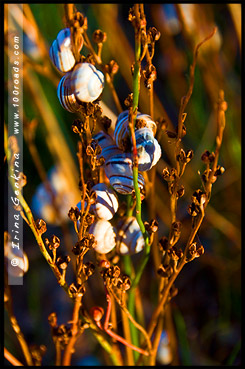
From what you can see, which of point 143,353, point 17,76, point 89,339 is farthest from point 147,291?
point 17,76

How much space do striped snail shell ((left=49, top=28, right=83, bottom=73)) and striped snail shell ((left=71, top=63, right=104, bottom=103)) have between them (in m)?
0.01

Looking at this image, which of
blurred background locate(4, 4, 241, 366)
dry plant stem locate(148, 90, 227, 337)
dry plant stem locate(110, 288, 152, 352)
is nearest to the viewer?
dry plant stem locate(148, 90, 227, 337)

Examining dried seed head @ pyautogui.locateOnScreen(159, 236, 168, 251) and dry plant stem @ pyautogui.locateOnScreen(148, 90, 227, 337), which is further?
dried seed head @ pyautogui.locateOnScreen(159, 236, 168, 251)

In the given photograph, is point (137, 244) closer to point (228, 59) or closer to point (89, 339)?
point (89, 339)

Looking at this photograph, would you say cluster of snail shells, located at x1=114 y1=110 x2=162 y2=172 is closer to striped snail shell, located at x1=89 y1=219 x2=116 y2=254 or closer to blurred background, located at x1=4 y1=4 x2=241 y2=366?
striped snail shell, located at x1=89 y1=219 x2=116 y2=254

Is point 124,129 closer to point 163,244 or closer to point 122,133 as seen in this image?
point 122,133

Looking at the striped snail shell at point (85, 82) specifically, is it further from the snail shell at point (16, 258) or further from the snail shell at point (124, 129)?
the snail shell at point (16, 258)

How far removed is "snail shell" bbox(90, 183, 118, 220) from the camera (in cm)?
47

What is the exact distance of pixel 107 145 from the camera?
500 millimetres

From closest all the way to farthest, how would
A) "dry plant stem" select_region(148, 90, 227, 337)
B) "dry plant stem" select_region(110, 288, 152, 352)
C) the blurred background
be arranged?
"dry plant stem" select_region(148, 90, 227, 337) < "dry plant stem" select_region(110, 288, 152, 352) < the blurred background

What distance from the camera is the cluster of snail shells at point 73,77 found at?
0.43m

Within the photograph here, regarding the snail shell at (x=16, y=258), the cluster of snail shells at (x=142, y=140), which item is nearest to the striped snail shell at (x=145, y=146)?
the cluster of snail shells at (x=142, y=140)

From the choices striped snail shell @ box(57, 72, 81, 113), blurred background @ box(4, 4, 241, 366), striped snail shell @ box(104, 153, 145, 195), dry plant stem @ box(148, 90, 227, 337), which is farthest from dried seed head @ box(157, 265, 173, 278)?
blurred background @ box(4, 4, 241, 366)

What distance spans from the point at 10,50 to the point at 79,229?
1.49 ft
